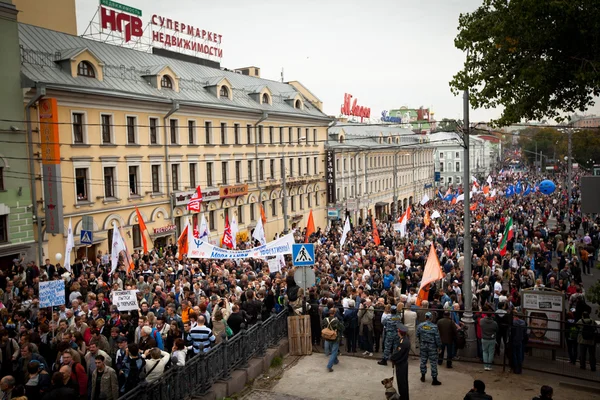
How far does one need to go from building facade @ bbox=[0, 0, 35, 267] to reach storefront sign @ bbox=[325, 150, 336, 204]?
1258 inches

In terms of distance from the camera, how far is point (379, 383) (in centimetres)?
1128

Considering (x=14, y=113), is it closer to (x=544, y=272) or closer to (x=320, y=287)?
(x=320, y=287)

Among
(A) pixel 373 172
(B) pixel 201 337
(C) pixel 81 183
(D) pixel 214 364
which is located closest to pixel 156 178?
(C) pixel 81 183

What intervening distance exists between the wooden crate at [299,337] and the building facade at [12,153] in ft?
52.2

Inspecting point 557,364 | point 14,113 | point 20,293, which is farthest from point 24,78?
point 557,364

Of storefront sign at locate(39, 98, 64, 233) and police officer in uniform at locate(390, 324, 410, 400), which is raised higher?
storefront sign at locate(39, 98, 64, 233)

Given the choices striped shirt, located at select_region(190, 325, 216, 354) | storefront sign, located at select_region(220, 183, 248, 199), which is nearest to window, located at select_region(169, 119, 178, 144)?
storefront sign, located at select_region(220, 183, 248, 199)

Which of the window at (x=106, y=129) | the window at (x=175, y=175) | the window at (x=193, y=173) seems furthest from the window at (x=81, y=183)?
the window at (x=193, y=173)

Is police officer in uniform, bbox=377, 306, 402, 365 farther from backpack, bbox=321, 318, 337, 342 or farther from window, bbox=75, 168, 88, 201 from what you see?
window, bbox=75, 168, 88, 201

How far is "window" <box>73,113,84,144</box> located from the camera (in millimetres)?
26297

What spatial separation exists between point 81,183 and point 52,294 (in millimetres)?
15422

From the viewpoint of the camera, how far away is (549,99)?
1145 cm

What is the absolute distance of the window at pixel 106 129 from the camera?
91.9ft

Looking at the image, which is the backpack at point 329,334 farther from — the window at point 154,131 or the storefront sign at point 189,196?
the window at point 154,131
